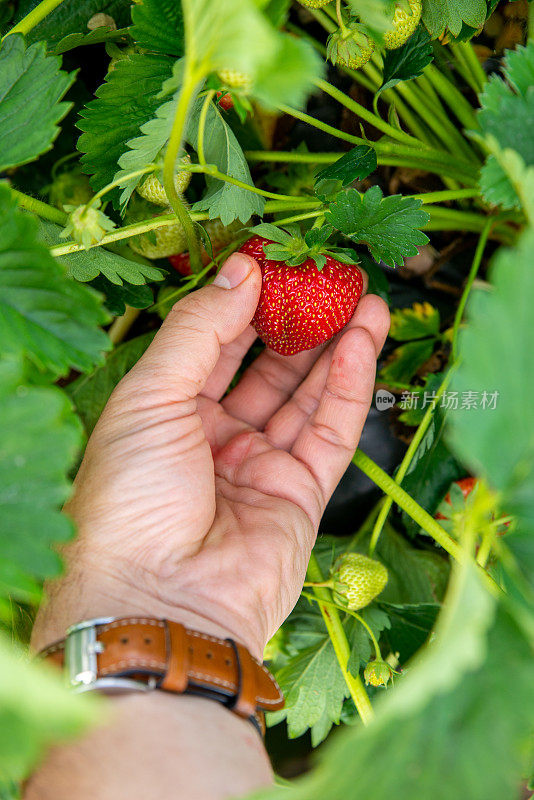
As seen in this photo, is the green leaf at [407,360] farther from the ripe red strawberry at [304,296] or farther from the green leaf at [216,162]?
the green leaf at [216,162]

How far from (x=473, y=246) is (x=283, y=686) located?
84 centimetres

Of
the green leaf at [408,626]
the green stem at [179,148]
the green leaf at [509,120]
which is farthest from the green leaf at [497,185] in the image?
the green leaf at [408,626]

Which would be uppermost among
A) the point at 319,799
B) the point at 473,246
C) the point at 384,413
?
the point at 319,799

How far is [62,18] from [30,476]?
2.17 feet

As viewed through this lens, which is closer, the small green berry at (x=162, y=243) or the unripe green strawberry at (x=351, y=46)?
the unripe green strawberry at (x=351, y=46)

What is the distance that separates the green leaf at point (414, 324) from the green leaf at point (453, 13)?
0.48 meters

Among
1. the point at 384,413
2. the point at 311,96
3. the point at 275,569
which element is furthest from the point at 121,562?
the point at 311,96

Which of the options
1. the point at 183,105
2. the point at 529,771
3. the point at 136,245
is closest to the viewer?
the point at 183,105

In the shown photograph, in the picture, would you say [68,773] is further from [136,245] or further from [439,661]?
[136,245]

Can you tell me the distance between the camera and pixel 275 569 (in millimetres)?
764

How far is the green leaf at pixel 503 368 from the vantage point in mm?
395

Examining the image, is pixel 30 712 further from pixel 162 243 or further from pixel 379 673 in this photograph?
pixel 162 243

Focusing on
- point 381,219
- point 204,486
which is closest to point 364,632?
point 204,486

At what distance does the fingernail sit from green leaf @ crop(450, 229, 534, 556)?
0.40 m
